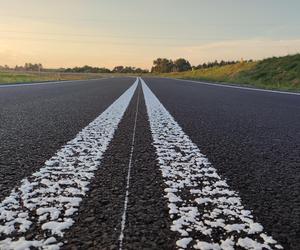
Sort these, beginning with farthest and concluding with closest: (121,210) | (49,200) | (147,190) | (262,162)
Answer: (262,162), (147,190), (49,200), (121,210)

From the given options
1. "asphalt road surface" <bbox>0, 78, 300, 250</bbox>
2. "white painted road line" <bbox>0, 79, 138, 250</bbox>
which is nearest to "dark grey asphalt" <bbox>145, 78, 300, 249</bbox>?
"asphalt road surface" <bbox>0, 78, 300, 250</bbox>

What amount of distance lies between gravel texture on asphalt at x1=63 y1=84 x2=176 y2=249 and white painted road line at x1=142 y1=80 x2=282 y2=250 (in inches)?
2.5

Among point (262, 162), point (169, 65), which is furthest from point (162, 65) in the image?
point (262, 162)

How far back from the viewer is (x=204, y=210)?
175 cm

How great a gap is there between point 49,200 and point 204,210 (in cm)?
79

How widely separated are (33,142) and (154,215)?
2241 millimetres

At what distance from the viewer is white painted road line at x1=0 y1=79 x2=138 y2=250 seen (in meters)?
1.40

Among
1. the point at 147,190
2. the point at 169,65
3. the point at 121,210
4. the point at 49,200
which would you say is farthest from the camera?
the point at 169,65

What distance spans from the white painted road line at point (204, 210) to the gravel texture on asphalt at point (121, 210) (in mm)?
62

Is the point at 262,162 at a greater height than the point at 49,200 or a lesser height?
lesser

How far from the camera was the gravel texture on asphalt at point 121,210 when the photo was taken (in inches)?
54.9

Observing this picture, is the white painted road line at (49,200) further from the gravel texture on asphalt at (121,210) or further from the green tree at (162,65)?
the green tree at (162,65)

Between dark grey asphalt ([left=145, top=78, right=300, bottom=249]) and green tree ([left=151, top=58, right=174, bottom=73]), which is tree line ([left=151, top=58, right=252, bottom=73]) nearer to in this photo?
green tree ([left=151, top=58, right=174, bottom=73])

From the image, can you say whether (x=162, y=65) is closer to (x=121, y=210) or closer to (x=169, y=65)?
(x=169, y=65)
